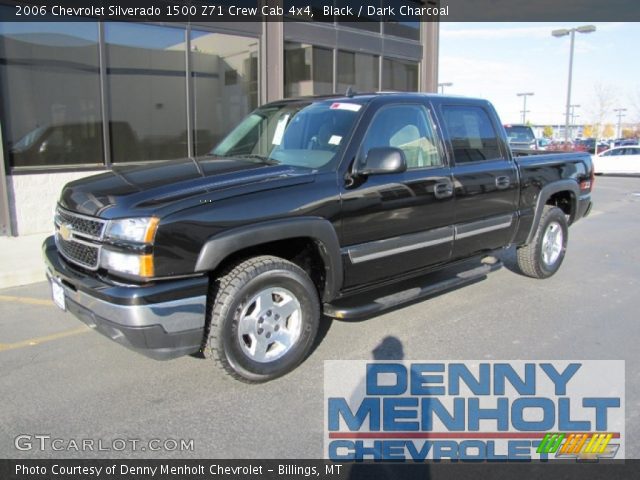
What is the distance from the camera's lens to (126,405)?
3.46 metres

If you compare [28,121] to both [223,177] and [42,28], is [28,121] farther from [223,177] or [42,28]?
[223,177]

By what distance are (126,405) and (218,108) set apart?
8.97 metres

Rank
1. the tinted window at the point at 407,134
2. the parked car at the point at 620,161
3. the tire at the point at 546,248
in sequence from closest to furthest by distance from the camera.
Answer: the tinted window at the point at 407,134 < the tire at the point at 546,248 < the parked car at the point at 620,161

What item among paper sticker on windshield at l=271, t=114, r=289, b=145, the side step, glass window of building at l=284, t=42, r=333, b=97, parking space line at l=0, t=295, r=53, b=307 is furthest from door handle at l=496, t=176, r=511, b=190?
glass window of building at l=284, t=42, r=333, b=97

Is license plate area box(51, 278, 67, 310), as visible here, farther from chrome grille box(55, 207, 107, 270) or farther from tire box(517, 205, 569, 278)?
tire box(517, 205, 569, 278)

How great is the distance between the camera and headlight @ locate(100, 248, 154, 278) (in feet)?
10.4

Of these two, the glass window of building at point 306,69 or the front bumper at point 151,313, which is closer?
the front bumper at point 151,313

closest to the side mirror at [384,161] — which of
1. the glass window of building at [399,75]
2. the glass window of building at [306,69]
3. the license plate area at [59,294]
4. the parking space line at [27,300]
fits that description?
the license plate area at [59,294]

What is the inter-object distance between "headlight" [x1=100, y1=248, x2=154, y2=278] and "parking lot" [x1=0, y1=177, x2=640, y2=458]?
0.86 metres

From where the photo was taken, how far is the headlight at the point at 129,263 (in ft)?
10.4

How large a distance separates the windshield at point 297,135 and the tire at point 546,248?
293cm

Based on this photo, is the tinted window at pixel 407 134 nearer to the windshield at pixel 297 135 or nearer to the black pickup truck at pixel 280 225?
the black pickup truck at pixel 280 225

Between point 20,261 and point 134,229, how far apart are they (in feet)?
15.6

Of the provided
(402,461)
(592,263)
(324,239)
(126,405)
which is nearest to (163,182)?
(324,239)
